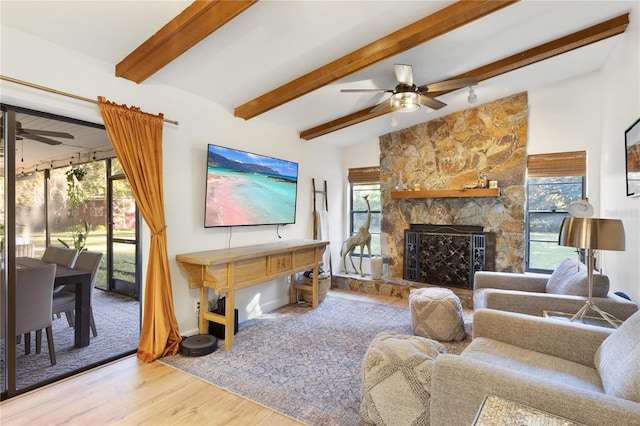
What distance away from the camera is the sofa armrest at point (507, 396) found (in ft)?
3.87

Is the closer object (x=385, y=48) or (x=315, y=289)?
(x=385, y=48)

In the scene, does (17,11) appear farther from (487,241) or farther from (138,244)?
(487,241)

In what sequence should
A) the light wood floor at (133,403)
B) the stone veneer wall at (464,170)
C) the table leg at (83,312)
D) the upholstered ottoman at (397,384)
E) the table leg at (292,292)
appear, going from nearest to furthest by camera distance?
the upholstered ottoman at (397,384), the light wood floor at (133,403), the table leg at (83,312), the stone veneer wall at (464,170), the table leg at (292,292)

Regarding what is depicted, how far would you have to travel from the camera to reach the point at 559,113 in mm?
4355

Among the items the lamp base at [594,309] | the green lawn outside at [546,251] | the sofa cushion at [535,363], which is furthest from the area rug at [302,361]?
the green lawn outside at [546,251]

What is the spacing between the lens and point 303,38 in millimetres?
2623

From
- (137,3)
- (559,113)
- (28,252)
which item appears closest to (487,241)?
(559,113)

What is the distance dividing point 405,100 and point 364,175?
2.64 m

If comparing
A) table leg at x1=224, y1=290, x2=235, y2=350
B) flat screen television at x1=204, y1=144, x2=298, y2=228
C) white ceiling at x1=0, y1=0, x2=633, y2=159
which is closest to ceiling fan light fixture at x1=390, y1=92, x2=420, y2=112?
white ceiling at x1=0, y1=0, x2=633, y2=159

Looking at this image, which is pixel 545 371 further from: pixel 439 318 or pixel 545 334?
pixel 439 318

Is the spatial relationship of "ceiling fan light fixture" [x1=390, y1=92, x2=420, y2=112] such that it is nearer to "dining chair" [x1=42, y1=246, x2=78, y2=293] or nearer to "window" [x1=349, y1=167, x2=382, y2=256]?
"window" [x1=349, y1=167, x2=382, y2=256]

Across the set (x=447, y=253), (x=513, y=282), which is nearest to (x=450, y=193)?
(x=447, y=253)

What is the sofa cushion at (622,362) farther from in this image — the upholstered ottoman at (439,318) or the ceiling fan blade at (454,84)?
the ceiling fan blade at (454,84)

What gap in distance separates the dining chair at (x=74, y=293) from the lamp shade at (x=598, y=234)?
3.80 metres
